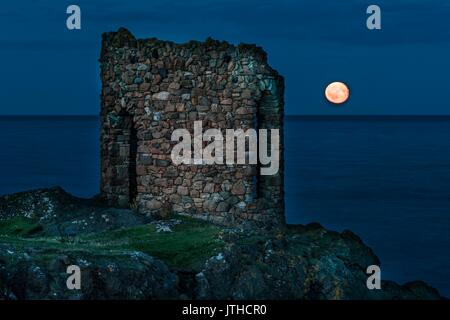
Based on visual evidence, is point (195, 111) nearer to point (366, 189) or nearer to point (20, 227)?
point (20, 227)

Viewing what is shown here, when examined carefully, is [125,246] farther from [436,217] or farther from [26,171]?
[26,171]

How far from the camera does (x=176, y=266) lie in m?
12.5

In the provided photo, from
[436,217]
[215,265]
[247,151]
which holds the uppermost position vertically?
[247,151]

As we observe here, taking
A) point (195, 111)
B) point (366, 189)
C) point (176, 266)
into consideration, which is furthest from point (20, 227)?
point (366, 189)

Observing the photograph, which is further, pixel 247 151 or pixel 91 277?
pixel 247 151

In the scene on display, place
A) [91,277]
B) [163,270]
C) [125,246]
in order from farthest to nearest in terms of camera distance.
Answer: [125,246]
[163,270]
[91,277]

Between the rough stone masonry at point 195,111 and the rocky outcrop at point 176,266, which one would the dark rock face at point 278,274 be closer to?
the rocky outcrop at point 176,266

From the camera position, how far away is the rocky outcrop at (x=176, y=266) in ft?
35.6

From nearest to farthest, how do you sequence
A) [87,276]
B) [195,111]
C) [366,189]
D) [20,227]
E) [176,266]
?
1. [87,276]
2. [176,266]
3. [20,227]
4. [195,111]
5. [366,189]

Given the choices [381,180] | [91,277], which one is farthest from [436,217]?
[91,277]

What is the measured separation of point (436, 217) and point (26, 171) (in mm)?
23478

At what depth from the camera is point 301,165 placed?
170 feet

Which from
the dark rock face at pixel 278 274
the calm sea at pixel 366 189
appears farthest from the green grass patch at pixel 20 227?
the calm sea at pixel 366 189

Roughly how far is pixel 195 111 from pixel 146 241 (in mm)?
3918
